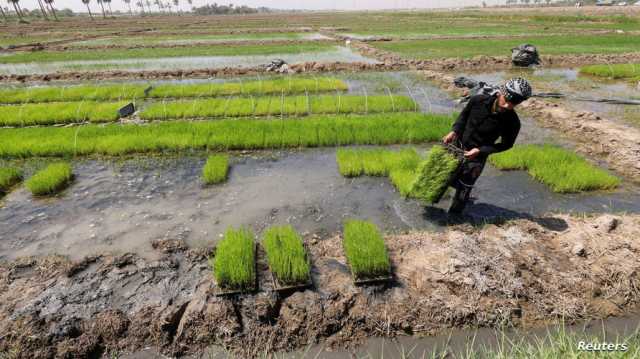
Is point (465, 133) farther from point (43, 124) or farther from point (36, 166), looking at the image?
point (43, 124)

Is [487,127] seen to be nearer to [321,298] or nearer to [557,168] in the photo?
[321,298]

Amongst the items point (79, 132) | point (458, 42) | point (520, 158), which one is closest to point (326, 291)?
point (520, 158)

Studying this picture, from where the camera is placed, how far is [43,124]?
7789 mm

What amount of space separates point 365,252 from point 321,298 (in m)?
0.62

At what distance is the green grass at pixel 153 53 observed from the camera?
16891mm

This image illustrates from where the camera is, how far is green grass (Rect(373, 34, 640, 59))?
1627 centimetres

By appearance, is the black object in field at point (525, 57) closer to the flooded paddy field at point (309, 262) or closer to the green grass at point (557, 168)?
the flooded paddy field at point (309, 262)

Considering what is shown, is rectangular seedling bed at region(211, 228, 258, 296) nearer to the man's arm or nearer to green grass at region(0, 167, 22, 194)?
the man's arm

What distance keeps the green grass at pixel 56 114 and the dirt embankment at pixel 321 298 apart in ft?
18.7

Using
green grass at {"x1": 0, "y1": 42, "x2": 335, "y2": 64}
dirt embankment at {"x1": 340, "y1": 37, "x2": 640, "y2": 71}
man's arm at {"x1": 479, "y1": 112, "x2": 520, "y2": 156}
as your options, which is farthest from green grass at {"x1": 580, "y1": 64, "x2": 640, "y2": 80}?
green grass at {"x1": 0, "y1": 42, "x2": 335, "y2": 64}

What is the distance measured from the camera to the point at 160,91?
10.3m

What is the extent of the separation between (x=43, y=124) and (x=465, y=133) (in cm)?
940

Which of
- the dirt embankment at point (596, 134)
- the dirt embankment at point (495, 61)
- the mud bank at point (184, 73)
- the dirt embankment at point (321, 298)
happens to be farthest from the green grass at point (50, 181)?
the dirt embankment at point (495, 61)

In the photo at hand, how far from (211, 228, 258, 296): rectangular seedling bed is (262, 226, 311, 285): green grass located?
20cm
